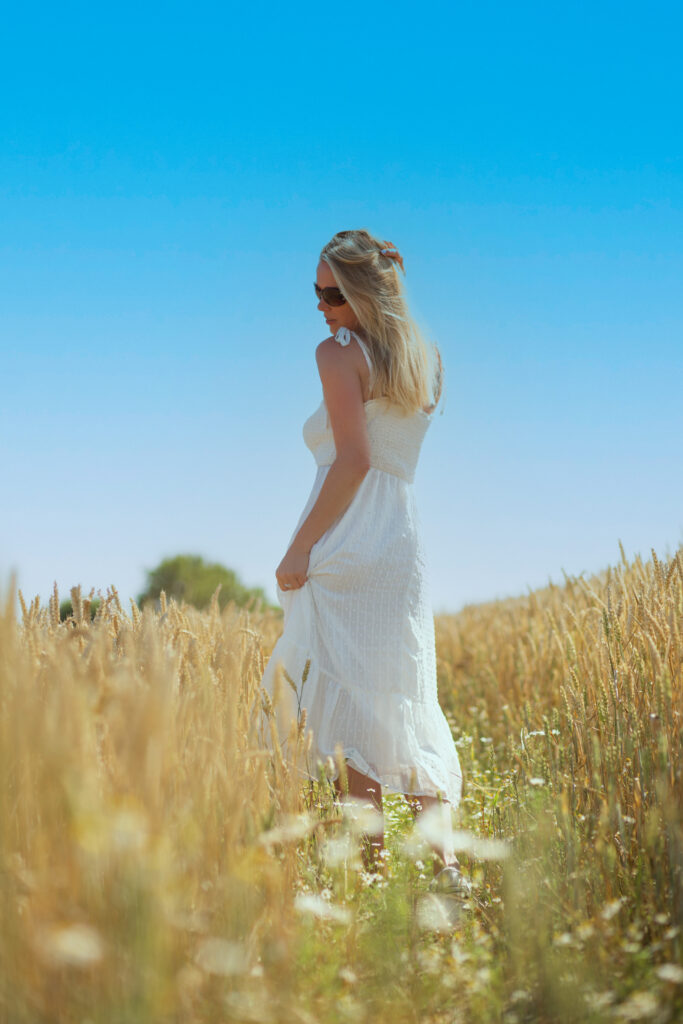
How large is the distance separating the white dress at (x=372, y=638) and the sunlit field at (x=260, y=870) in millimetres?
206

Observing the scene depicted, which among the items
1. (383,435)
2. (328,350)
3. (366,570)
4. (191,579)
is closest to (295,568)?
(366,570)

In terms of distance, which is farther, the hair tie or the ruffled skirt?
the hair tie

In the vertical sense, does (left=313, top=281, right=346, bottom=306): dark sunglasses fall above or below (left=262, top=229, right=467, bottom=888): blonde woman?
above

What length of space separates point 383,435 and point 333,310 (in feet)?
1.63

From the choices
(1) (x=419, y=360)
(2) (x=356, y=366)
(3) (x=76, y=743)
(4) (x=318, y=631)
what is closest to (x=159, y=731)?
(3) (x=76, y=743)

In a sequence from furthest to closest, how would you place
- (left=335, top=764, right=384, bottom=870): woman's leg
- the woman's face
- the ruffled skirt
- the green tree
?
the green tree
the woman's face
the ruffled skirt
(left=335, top=764, right=384, bottom=870): woman's leg

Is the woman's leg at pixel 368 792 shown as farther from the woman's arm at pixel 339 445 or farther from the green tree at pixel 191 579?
the green tree at pixel 191 579

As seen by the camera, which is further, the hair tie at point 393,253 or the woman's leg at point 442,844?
the hair tie at point 393,253

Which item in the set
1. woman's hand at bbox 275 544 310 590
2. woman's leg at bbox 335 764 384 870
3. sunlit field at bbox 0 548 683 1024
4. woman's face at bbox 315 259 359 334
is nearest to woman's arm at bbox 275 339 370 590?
woman's hand at bbox 275 544 310 590

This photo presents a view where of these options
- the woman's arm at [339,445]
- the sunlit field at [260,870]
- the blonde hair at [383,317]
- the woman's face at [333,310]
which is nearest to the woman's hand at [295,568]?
the woman's arm at [339,445]

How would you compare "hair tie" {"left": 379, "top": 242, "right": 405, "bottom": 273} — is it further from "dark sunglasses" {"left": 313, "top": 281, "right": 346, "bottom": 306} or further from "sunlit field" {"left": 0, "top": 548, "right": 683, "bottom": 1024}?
"sunlit field" {"left": 0, "top": 548, "right": 683, "bottom": 1024}

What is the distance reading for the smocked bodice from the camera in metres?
2.77

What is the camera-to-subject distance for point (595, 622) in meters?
4.26

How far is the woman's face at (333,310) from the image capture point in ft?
9.38
